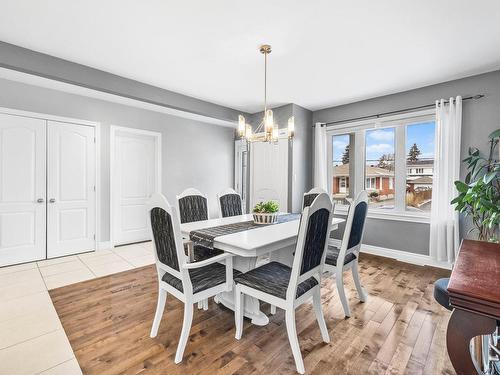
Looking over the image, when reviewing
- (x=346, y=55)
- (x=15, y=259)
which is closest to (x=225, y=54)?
(x=346, y=55)

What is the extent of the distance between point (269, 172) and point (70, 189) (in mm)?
3179

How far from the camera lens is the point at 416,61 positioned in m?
2.83

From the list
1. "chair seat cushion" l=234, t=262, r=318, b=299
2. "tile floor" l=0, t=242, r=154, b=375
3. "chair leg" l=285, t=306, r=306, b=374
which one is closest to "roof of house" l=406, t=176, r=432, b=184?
"chair seat cushion" l=234, t=262, r=318, b=299

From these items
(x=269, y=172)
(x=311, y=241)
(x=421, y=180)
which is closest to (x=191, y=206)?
(x=311, y=241)

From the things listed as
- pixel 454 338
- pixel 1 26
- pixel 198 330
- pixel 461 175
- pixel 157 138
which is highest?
pixel 1 26

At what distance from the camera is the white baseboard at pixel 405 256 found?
3.43 m

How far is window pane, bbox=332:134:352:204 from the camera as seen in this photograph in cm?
443

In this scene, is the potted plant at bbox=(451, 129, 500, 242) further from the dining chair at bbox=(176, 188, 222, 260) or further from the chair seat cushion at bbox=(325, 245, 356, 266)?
the dining chair at bbox=(176, 188, 222, 260)

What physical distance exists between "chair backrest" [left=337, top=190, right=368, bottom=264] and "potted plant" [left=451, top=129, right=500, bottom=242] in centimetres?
127

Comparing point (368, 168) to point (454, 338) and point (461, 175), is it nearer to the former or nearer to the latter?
point (461, 175)

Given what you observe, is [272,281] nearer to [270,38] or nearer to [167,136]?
[270,38]

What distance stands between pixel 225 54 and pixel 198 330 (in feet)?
8.62

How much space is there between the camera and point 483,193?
2.62 meters

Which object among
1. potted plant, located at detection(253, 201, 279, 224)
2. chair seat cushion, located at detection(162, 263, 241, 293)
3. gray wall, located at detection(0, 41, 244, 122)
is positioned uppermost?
gray wall, located at detection(0, 41, 244, 122)
